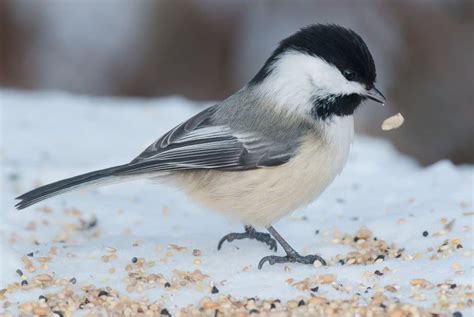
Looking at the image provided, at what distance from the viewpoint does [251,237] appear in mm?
2949

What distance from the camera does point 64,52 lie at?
6211 millimetres

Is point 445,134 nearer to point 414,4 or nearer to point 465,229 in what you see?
point 414,4

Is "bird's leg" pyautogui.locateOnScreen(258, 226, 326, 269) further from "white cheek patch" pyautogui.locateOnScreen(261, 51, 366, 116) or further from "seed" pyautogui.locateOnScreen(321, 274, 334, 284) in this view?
"white cheek patch" pyautogui.locateOnScreen(261, 51, 366, 116)

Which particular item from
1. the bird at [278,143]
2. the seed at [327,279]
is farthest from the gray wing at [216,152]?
the seed at [327,279]

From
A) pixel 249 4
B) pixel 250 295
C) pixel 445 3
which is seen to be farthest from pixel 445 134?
pixel 250 295

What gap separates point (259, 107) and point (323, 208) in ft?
2.48

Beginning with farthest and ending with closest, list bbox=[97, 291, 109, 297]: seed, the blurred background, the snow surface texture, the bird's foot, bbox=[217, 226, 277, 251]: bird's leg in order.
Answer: the blurred background
bbox=[217, 226, 277, 251]: bird's leg
the bird's foot
the snow surface texture
bbox=[97, 291, 109, 297]: seed

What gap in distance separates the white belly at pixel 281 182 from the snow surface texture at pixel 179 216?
15 centimetres

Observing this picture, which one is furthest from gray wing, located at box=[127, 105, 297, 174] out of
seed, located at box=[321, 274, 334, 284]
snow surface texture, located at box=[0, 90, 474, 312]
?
seed, located at box=[321, 274, 334, 284]

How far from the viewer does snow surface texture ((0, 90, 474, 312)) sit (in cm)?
254

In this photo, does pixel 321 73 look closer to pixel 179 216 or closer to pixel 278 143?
pixel 278 143

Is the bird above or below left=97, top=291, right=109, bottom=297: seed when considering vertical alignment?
above

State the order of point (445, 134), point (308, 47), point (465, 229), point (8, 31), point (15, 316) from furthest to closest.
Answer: point (8, 31), point (445, 134), point (465, 229), point (308, 47), point (15, 316)

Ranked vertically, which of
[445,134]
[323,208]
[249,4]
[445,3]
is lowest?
[323,208]
